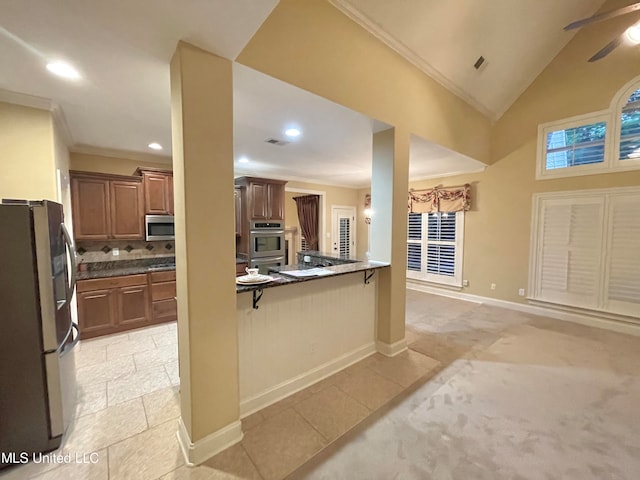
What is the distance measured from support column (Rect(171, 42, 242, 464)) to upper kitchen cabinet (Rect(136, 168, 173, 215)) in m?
2.85

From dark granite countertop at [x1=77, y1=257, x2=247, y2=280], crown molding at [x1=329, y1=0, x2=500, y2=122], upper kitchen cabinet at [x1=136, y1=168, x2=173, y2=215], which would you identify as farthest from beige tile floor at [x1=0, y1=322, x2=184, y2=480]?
crown molding at [x1=329, y1=0, x2=500, y2=122]

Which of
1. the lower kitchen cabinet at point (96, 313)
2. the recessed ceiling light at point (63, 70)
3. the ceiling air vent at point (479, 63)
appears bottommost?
the lower kitchen cabinet at point (96, 313)

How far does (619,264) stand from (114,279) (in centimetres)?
693

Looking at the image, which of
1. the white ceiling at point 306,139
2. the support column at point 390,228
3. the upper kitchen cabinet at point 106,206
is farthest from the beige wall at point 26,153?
the support column at point 390,228

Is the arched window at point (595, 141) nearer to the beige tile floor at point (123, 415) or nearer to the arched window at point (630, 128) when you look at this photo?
the arched window at point (630, 128)

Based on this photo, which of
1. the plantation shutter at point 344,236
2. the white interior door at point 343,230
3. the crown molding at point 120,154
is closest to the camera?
the crown molding at point 120,154

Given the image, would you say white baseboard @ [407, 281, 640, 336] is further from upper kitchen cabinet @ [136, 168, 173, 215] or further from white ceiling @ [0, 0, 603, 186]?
upper kitchen cabinet @ [136, 168, 173, 215]

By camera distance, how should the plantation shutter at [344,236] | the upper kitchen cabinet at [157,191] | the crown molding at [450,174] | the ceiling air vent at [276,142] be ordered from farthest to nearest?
1. the plantation shutter at [344,236]
2. the crown molding at [450,174]
3. the upper kitchen cabinet at [157,191]
4. the ceiling air vent at [276,142]

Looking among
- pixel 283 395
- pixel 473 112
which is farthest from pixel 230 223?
pixel 473 112

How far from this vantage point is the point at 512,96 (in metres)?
4.44

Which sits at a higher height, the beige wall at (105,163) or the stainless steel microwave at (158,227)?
the beige wall at (105,163)

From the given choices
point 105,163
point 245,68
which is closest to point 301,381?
point 245,68

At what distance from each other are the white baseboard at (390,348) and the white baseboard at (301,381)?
7cm

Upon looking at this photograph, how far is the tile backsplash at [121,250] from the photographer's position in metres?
3.81
